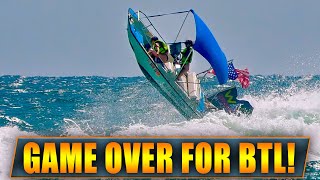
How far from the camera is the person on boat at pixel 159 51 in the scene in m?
22.9

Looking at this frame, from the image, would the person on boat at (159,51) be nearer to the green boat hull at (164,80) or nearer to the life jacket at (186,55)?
the green boat hull at (164,80)

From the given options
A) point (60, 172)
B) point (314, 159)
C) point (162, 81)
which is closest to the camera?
point (60, 172)

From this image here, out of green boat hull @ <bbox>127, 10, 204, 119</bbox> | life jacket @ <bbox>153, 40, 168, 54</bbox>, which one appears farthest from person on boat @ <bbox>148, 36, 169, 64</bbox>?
green boat hull @ <bbox>127, 10, 204, 119</bbox>

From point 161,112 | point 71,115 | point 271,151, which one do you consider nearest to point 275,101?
point 161,112

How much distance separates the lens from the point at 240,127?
21.1 m

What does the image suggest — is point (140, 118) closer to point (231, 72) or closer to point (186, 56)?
point (231, 72)

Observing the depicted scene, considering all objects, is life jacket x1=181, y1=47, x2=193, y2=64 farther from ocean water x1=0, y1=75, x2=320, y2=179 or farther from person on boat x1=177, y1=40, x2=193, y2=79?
ocean water x1=0, y1=75, x2=320, y2=179

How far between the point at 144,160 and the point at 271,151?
2341mm

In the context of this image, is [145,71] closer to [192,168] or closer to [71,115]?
[71,115]

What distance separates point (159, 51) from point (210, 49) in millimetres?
1750

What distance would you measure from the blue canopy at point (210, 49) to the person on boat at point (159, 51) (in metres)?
1.12

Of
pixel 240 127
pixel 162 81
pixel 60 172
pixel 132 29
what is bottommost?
pixel 60 172

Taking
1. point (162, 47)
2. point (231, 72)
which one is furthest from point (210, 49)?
point (231, 72)

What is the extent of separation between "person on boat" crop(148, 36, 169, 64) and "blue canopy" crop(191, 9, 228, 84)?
1.12m
